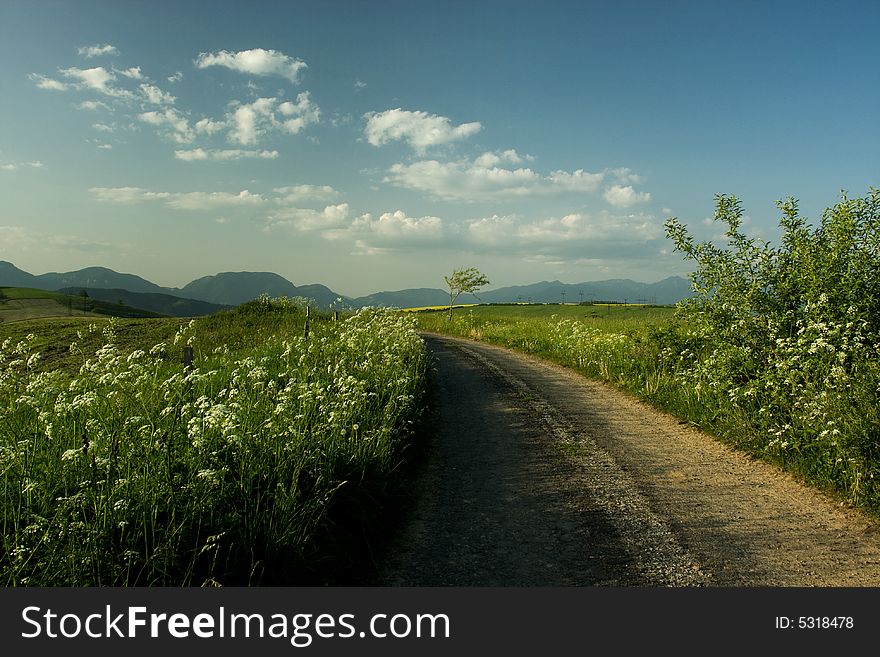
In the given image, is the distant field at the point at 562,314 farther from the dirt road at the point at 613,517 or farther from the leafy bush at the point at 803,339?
the dirt road at the point at 613,517

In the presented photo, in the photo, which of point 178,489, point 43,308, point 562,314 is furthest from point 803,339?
point 43,308

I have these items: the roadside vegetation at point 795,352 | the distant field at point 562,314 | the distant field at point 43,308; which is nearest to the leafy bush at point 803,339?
the roadside vegetation at point 795,352

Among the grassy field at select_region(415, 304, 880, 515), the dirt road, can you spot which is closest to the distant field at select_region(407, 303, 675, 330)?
the grassy field at select_region(415, 304, 880, 515)

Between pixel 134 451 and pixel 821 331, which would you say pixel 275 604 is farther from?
pixel 821 331

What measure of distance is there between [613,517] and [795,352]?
17.1 ft

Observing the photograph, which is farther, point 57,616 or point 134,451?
point 134,451

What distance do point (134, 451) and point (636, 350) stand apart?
51.5ft

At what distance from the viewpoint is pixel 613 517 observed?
7000mm

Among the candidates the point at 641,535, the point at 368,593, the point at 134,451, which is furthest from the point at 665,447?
the point at 134,451

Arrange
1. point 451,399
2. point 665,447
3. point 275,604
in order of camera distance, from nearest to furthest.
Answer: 1. point 275,604
2. point 665,447
3. point 451,399

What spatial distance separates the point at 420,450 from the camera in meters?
9.80

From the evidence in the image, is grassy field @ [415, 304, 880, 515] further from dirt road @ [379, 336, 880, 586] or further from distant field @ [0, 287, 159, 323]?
distant field @ [0, 287, 159, 323]

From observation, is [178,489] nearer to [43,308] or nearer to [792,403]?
[792,403]

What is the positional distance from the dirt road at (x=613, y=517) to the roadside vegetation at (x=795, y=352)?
0.55m
